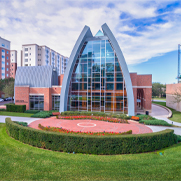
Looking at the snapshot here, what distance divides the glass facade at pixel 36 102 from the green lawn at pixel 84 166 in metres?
15.8

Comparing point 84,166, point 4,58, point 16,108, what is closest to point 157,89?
point 16,108

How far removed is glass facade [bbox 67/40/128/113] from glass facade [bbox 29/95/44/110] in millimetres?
5396

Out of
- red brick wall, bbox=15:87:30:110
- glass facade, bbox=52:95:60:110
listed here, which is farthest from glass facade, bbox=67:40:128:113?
red brick wall, bbox=15:87:30:110

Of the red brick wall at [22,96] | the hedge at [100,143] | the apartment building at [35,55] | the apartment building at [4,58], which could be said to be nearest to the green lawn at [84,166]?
the hedge at [100,143]

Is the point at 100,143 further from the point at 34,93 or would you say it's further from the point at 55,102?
the point at 34,93

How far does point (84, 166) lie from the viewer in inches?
280

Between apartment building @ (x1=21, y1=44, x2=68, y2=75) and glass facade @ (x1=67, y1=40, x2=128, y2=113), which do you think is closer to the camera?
glass facade @ (x1=67, y1=40, x2=128, y2=113)

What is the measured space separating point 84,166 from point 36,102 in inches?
799

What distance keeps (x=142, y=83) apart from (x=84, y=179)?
70.7 feet

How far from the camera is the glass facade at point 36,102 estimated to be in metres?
24.5

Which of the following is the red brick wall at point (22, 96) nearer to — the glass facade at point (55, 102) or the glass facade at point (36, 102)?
the glass facade at point (36, 102)

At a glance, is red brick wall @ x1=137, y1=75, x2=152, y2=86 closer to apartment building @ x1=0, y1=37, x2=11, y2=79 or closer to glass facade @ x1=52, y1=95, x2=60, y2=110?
glass facade @ x1=52, y1=95, x2=60, y2=110

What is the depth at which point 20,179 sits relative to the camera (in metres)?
6.16

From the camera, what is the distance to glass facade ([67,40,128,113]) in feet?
70.5
